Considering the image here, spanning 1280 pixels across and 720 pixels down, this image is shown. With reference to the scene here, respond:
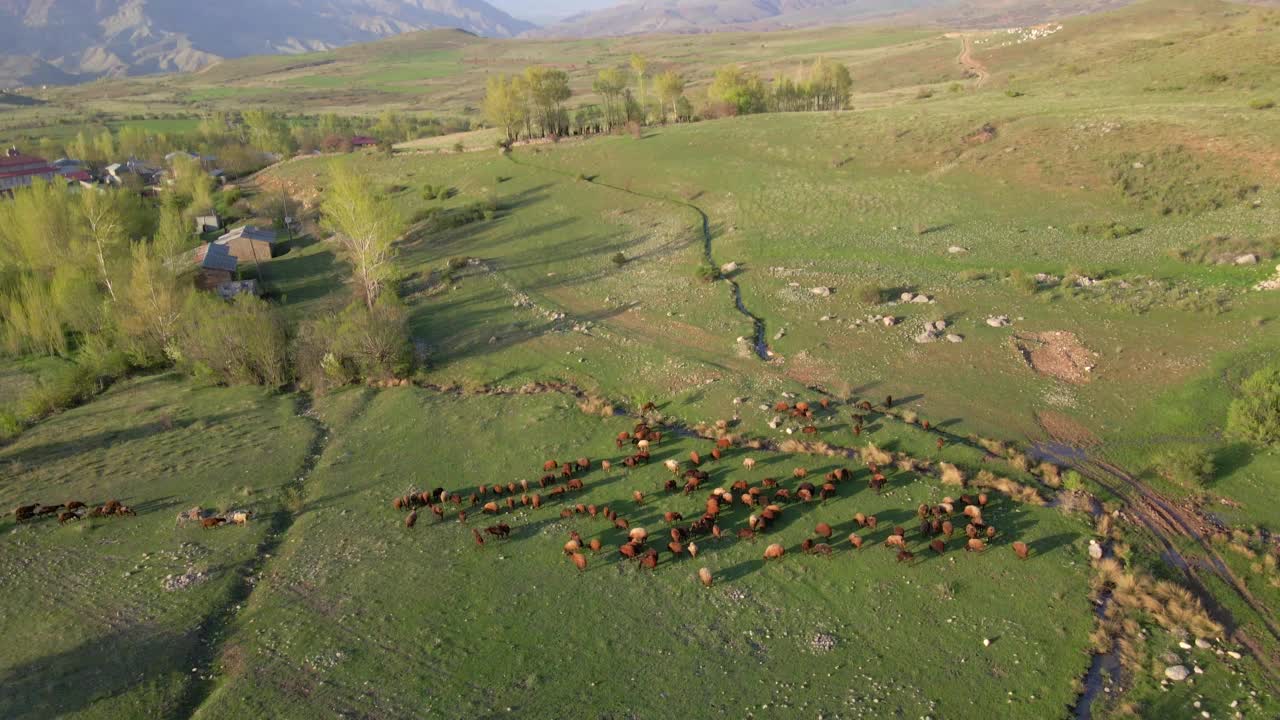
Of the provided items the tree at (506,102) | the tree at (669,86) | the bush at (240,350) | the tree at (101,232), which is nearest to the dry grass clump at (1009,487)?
the bush at (240,350)

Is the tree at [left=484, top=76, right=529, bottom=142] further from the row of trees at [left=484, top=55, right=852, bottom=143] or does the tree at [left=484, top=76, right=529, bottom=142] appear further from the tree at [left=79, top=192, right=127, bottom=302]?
the tree at [left=79, top=192, right=127, bottom=302]

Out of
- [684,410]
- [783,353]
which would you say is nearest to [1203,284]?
[783,353]

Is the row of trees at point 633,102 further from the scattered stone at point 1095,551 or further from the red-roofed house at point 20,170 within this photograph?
the scattered stone at point 1095,551

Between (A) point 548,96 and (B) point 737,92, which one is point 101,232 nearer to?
(A) point 548,96

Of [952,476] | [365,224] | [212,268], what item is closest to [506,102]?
[212,268]

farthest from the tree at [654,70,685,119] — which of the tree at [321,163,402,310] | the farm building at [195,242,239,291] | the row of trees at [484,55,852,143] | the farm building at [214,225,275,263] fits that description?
the farm building at [195,242,239,291]
